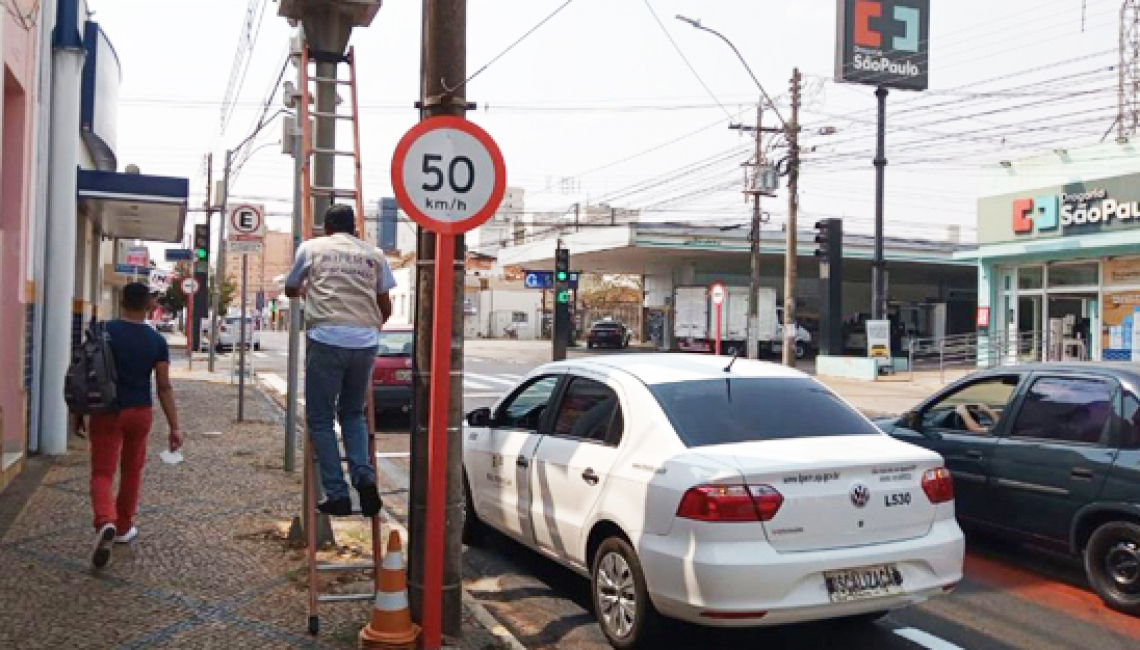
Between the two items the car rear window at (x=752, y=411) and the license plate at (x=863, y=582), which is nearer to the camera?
the license plate at (x=863, y=582)

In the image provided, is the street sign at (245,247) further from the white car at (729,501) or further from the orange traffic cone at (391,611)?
the orange traffic cone at (391,611)

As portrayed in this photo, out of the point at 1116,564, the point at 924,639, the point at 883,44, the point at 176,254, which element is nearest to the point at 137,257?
the point at 176,254

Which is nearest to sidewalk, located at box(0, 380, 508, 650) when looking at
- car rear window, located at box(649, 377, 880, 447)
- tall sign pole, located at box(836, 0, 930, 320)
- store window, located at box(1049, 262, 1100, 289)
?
car rear window, located at box(649, 377, 880, 447)

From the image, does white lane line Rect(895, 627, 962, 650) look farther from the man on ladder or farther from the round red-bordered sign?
the round red-bordered sign

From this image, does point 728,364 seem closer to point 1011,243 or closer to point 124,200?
point 124,200

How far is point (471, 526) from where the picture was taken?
7.61 meters

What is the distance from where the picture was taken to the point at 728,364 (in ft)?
20.0

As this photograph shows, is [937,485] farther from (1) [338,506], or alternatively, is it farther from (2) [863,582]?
(1) [338,506]

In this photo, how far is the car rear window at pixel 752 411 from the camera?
17.3 feet

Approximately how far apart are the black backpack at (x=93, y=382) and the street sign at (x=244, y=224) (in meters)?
7.67

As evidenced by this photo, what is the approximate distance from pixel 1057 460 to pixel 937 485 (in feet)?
6.31

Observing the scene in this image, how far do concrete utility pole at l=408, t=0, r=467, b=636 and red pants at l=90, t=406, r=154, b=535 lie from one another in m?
2.29

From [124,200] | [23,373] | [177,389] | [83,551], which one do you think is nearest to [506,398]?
[83,551]

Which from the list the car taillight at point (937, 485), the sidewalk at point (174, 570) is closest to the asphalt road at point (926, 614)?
the sidewalk at point (174, 570)
